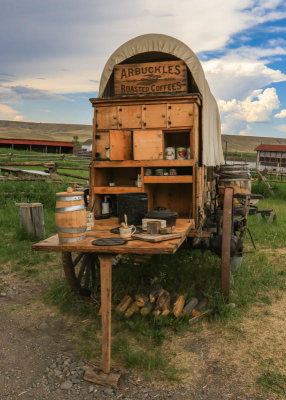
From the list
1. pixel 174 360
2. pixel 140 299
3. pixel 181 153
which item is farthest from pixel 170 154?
pixel 174 360

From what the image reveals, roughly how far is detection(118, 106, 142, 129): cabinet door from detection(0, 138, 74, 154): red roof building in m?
49.8

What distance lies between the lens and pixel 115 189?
4930 millimetres

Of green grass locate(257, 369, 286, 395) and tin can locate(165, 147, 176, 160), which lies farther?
tin can locate(165, 147, 176, 160)

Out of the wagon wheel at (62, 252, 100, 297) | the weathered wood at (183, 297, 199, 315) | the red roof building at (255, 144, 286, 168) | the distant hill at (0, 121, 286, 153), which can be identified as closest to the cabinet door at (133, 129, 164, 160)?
the wagon wheel at (62, 252, 100, 297)

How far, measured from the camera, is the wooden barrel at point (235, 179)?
286 inches

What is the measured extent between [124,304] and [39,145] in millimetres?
54280

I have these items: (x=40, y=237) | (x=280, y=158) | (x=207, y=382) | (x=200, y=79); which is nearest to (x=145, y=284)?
(x=207, y=382)

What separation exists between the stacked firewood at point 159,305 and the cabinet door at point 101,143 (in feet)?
6.65

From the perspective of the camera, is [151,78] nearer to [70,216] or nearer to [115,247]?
[70,216]

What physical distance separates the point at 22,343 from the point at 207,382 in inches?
77.9

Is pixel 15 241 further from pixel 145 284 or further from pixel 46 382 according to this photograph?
pixel 46 382

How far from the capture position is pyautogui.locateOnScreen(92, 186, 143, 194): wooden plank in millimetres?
4883

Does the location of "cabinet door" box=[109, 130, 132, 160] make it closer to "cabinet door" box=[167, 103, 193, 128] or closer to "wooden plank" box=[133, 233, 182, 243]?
"cabinet door" box=[167, 103, 193, 128]

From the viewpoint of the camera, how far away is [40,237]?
8055 mm
